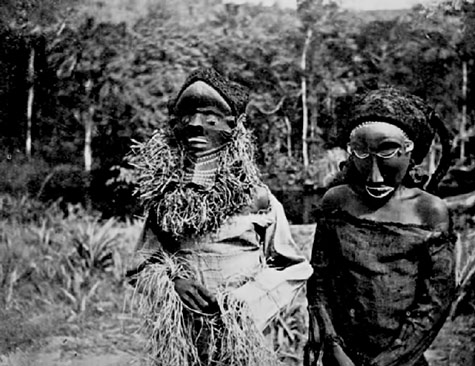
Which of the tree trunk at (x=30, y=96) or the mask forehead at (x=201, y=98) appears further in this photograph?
the tree trunk at (x=30, y=96)

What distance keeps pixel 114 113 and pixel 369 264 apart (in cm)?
246

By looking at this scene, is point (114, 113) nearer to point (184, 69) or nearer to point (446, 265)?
point (184, 69)

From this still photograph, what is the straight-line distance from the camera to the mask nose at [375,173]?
5.26ft

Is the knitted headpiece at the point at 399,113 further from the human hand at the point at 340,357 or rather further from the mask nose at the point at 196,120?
the human hand at the point at 340,357

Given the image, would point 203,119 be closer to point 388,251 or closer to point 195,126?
point 195,126

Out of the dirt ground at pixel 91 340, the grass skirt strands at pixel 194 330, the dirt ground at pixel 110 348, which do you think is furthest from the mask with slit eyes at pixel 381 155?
the dirt ground at pixel 91 340

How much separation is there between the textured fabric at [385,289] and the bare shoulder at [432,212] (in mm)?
20

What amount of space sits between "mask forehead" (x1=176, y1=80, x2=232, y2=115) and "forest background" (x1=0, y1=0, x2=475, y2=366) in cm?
163

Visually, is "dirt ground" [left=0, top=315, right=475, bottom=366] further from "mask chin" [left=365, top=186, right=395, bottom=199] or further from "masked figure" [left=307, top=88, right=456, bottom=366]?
"mask chin" [left=365, top=186, right=395, bottom=199]

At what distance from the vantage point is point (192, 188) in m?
1.80

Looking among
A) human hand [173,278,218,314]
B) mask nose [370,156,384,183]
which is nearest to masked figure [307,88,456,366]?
mask nose [370,156,384,183]

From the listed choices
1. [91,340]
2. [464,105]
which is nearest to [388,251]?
[464,105]

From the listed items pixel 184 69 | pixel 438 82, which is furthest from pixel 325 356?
pixel 184 69

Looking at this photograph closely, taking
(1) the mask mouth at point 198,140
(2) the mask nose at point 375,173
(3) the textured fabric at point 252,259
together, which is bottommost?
(3) the textured fabric at point 252,259
